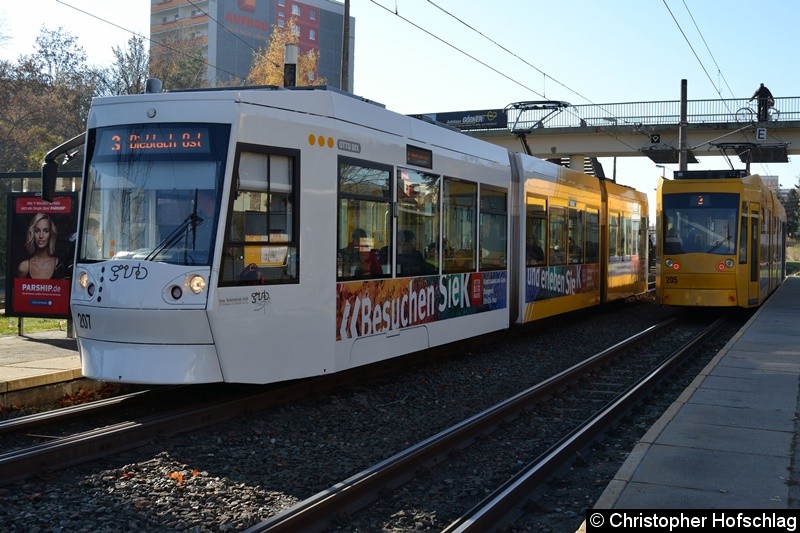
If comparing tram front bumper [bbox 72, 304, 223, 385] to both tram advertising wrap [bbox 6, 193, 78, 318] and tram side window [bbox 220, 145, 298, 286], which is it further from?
tram advertising wrap [bbox 6, 193, 78, 318]

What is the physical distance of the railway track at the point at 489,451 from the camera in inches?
227

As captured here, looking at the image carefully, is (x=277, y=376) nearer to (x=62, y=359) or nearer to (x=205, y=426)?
(x=205, y=426)

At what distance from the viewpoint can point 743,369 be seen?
1195cm

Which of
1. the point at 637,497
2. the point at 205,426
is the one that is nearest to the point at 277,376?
the point at 205,426

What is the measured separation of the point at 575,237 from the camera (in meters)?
18.4

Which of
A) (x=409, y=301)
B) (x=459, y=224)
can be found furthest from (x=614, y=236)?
(x=409, y=301)

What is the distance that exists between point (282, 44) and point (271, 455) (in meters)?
46.9

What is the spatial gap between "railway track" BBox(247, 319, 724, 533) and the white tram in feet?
6.13

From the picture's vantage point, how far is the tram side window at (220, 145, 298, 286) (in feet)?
26.8

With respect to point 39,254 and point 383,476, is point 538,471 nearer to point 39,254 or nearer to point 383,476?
point 383,476

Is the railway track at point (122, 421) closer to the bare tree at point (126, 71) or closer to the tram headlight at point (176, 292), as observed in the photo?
the tram headlight at point (176, 292)

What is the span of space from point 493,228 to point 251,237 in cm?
624

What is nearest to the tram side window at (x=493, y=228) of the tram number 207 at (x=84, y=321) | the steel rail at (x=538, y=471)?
the steel rail at (x=538, y=471)

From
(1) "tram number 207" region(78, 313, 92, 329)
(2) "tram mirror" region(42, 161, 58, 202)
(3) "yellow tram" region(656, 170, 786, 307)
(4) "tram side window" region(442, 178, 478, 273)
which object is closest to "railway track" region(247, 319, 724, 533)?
(4) "tram side window" region(442, 178, 478, 273)
